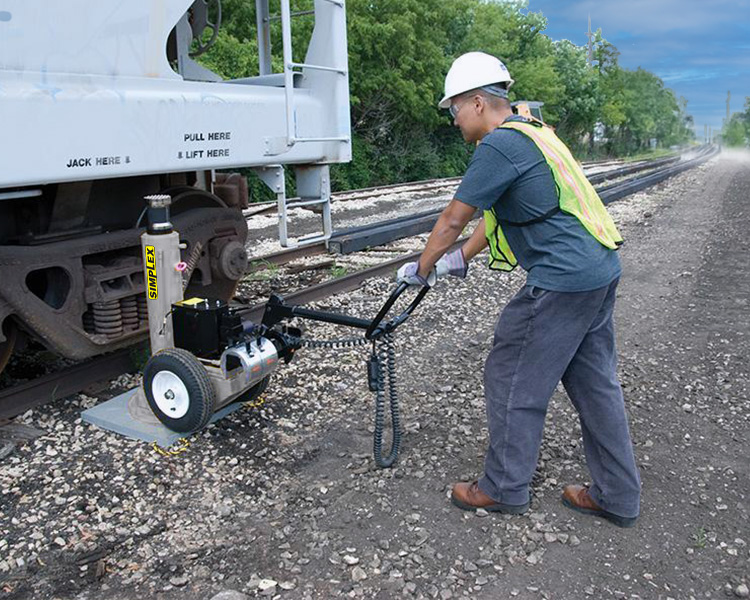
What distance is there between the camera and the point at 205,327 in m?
4.24

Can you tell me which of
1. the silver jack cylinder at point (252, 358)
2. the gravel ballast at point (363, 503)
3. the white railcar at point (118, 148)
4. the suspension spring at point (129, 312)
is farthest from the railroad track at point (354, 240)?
the silver jack cylinder at point (252, 358)

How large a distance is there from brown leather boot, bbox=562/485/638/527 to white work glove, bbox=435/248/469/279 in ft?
4.20

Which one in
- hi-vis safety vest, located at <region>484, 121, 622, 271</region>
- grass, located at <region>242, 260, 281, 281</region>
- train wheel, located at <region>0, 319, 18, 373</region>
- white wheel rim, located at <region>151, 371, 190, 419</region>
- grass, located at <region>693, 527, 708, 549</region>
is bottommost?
grass, located at <region>693, 527, 708, 549</region>

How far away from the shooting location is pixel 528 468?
3521mm

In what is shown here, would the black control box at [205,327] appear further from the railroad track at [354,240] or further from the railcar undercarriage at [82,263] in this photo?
the railroad track at [354,240]

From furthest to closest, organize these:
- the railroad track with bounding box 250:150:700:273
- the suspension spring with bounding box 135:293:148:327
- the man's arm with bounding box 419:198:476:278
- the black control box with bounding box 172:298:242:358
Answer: the railroad track with bounding box 250:150:700:273 → the suspension spring with bounding box 135:293:148:327 → the black control box with bounding box 172:298:242:358 → the man's arm with bounding box 419:198:476:278

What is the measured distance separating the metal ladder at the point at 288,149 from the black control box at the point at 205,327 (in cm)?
148

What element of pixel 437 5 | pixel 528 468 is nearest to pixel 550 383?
pixel 528 468

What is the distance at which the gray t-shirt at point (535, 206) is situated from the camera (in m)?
3.10

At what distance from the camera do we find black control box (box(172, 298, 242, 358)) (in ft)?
13.9

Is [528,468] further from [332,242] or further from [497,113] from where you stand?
[332,242]

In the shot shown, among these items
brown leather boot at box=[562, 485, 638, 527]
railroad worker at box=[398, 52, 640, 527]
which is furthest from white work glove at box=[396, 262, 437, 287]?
brown leather boot at box=[562, 485, 638, 527]

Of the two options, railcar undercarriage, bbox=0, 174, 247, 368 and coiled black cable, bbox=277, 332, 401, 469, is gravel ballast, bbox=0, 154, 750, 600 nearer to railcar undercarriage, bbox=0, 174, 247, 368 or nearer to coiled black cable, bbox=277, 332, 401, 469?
coiled black cable, bbox=277, 332, 401, 469

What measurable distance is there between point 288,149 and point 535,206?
2868mm
